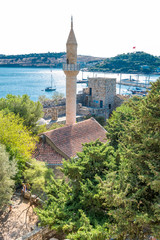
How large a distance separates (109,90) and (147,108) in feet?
88.9

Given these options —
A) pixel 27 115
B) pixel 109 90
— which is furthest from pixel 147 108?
pixel 109 90

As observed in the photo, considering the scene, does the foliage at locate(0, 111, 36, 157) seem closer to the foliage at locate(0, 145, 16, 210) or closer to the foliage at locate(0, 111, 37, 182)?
the foliage at locate(0, 111, 37, 182)

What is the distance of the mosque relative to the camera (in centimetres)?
1579

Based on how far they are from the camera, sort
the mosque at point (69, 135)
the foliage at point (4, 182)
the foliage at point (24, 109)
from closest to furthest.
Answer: the foliage at point (4, 182)
the mosque at point (69, 135)
the foliage at point (24, 109)

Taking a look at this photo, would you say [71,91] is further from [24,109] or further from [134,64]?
[134,64]

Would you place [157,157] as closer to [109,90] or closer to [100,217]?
[100,217]

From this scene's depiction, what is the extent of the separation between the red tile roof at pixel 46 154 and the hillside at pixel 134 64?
308ft

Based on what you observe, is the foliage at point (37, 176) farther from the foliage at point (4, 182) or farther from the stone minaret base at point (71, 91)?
the stone minaret base at point (71, 91)

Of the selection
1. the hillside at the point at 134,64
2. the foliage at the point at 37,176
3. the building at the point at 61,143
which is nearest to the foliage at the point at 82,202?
the foliage at the point at 37,176

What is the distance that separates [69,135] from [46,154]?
2.62 metres

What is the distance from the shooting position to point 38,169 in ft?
43.9

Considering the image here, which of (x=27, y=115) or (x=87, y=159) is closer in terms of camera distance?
(x=87, y=159)

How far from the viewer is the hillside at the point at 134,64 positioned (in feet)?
339

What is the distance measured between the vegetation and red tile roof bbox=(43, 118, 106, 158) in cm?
536
